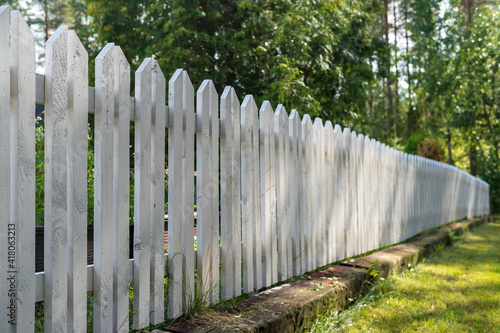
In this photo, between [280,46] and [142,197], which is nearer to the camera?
[142,197]

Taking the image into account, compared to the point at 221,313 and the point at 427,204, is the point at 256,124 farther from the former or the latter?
the point at 427,204

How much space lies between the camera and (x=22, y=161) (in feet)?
5.78

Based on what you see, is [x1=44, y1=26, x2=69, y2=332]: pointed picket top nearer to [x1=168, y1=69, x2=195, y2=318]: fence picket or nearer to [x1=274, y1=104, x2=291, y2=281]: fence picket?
[x1=168, y1=69, x2=195, y2=318]: fence picket

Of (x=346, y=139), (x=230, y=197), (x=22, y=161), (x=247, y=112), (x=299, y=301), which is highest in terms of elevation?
(x=247, y=112)

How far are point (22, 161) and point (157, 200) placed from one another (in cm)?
78

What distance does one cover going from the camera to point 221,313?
2.67 meters

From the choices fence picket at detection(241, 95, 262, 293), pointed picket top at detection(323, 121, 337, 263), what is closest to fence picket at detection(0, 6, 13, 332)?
fence picket at detection(241, 95, 262, 293)

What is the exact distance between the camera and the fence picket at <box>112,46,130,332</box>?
7.06ft

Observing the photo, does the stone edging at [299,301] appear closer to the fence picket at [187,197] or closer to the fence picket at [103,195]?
the fence picket at [187,197]

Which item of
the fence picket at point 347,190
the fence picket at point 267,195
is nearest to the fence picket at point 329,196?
the fence picket at point 347,190

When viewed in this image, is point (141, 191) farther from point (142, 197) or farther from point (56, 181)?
point (56, 181)

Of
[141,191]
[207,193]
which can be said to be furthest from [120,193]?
[207,193]

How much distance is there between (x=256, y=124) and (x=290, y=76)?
293 inches

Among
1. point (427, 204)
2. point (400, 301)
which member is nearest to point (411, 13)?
point (427, 204)
